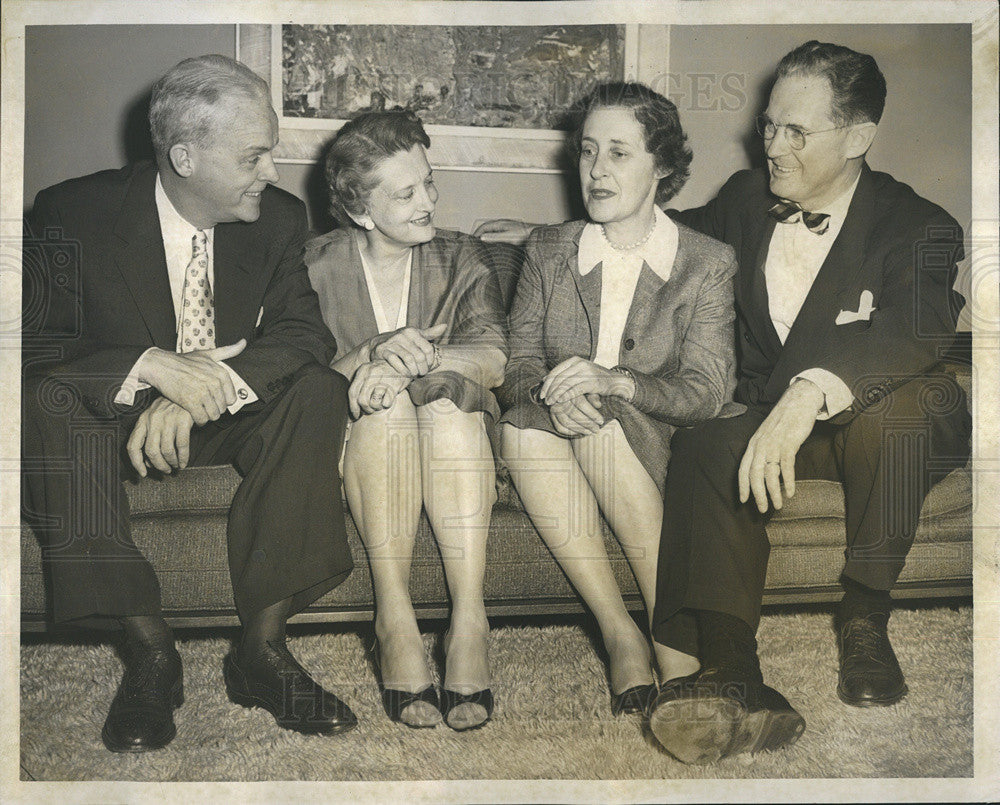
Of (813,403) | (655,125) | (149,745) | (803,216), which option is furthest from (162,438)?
(803,216)

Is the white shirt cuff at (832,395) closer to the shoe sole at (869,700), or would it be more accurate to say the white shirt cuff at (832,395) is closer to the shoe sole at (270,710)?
the shoe sole at (869,700)

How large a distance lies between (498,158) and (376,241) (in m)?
0.39

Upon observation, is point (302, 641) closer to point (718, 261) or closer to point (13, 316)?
point (13, 316)

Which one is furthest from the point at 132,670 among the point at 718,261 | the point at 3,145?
the point at 718,261

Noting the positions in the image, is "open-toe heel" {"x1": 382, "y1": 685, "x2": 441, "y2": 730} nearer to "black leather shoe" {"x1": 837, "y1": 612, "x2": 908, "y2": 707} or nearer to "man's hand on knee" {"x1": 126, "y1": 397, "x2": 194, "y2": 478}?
"man's hand on knee" {"x1": 126, "y1": 397, "x2": 194, "y2": 478}

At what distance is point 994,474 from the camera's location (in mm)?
2127

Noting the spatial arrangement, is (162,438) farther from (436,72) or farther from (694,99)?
(694,99)

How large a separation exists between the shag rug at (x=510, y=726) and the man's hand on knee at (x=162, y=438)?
0.43 metres

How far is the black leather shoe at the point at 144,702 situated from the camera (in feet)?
6.46

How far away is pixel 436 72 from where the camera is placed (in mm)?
2152

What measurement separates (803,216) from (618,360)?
1.91ft

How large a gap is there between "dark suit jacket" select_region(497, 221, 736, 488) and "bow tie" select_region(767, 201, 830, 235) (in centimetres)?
16

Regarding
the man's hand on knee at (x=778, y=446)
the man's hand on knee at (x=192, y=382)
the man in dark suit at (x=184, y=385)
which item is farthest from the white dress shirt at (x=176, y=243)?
the man's hand on knee at (x=778, y=446)

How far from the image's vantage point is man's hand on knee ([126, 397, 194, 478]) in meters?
1.96
